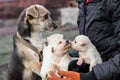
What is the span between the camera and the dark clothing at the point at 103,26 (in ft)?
9.46

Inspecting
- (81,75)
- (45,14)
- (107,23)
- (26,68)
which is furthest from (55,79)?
(45,14)

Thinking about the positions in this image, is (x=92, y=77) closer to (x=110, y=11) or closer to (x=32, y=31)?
(x=110, y=11)

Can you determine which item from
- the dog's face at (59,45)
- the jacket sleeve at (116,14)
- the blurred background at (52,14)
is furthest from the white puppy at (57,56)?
the blurred background at (52,14)

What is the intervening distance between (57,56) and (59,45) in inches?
3.1

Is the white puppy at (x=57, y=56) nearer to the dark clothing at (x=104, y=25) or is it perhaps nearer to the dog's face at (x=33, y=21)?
the dark clothing at (x=104, y=25)

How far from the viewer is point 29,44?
3.57 m

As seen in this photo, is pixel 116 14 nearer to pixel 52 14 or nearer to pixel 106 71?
pixel 106 71

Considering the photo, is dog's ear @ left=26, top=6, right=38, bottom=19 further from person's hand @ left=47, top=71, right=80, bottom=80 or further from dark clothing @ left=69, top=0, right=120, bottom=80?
person's hand @ left=47, top=71, right=80, bottom=80

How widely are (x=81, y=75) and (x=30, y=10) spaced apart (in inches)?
42.9

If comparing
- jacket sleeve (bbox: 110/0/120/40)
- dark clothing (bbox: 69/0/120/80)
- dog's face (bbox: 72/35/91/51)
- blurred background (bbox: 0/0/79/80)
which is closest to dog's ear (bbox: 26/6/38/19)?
dark clothing (bbox: 69/0/120/80)

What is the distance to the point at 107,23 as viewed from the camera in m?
2.99

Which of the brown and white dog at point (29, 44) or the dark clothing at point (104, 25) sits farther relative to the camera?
the brown and white dog at point (29, 44)

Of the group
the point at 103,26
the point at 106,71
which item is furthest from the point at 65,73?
the point at 103,26

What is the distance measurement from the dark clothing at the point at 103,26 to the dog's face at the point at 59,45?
0.20m
